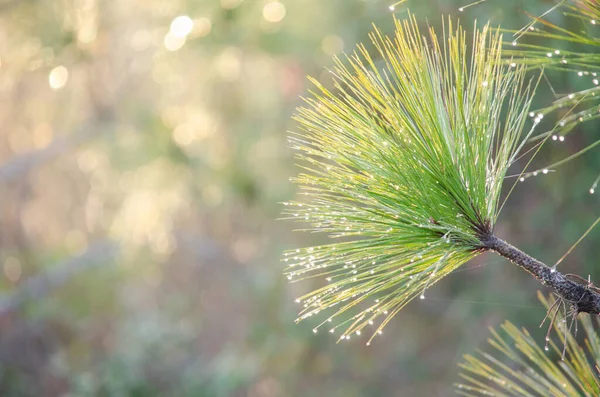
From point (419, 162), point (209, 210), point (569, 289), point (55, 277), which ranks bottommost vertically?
point (569, 289)

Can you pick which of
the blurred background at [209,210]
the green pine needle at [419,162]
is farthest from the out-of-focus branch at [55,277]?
the green pine needle at [419,162]

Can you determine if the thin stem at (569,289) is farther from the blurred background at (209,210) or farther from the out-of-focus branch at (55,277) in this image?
the out-of-focus branch at (55,277)

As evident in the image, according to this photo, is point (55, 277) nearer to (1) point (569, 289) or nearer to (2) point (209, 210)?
(2) point (209, 210)

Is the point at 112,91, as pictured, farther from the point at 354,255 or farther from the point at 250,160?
the point at 354,255

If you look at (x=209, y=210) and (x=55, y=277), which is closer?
(x=55, y=277)

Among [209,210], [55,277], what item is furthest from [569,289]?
[209,210]

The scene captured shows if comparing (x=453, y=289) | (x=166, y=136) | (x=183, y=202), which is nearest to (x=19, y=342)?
(x=183, y=202)
